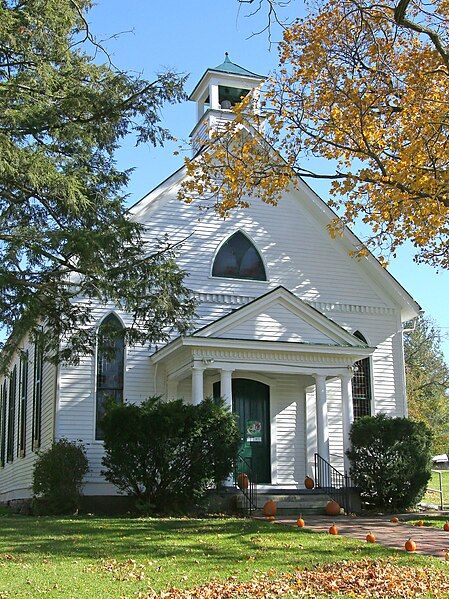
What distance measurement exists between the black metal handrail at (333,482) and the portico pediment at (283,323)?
2.90 meters

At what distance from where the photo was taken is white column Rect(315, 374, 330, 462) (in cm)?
1922

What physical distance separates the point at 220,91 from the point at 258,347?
1031 cm

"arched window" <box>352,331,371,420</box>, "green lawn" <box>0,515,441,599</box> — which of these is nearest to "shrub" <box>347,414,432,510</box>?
"arched window" <box>352,331,371,420</box>

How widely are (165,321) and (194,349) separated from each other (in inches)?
126

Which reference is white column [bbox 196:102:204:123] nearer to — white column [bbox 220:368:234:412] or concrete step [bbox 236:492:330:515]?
white column [bbox 220:368:234:412]

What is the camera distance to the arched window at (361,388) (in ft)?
73.4

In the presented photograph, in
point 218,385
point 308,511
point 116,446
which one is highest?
point 218,385

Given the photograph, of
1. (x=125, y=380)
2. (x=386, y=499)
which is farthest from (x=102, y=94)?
(x=386, y=499)

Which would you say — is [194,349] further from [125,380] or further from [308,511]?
[308,511]

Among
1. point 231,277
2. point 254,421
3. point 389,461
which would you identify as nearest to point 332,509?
point 389,461

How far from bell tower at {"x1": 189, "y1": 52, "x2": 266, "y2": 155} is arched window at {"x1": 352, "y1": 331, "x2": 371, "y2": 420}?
7.82 m

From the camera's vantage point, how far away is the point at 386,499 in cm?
1908

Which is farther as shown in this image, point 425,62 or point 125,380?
point 125,380

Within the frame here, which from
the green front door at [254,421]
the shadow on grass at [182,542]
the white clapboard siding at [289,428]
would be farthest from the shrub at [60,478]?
the white clapboard siding at [289,428]
